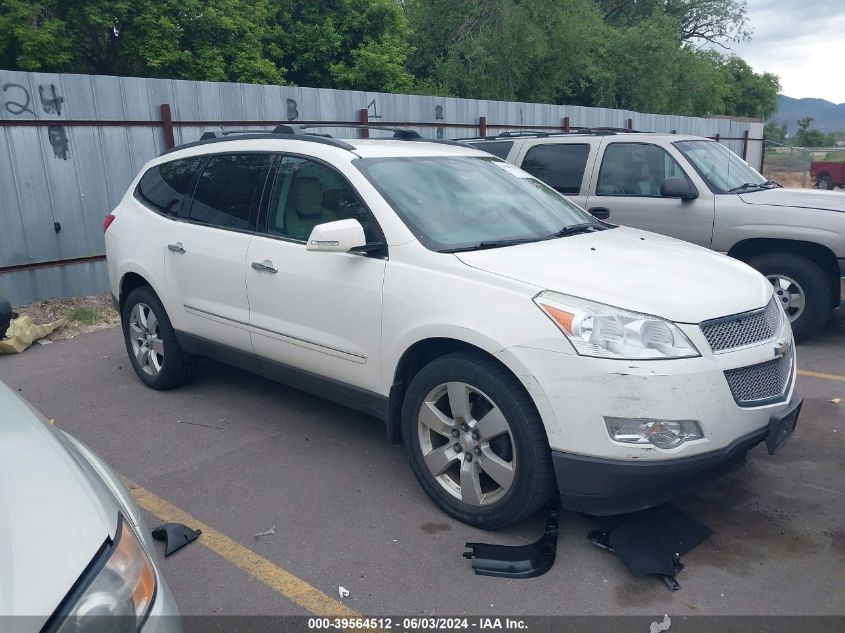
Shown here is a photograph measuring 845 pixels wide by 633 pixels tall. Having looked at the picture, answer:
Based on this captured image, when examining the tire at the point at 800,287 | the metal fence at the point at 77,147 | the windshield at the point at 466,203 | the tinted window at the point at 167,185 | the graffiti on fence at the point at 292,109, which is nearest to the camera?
the windshield at the point at 466,203

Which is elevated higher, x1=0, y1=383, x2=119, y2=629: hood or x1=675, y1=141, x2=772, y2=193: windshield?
x1=675, y1=141, x2=772, y2=193: windshield

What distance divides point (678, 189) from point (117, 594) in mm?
6190

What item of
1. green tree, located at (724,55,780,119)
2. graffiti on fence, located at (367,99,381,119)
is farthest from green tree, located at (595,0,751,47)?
graffiti on fence, located at (367,99,381,119)

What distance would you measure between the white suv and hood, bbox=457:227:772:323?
14mm

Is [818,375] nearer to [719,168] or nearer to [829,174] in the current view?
[719,168]

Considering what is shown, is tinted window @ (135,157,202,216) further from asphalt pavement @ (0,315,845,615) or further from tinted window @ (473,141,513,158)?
tinted window @ (473,141,513,158)

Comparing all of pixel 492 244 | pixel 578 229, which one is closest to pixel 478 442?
pixel 492 244

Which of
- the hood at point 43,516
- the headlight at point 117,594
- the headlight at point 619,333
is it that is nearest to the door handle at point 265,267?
the headlight at point 619,333

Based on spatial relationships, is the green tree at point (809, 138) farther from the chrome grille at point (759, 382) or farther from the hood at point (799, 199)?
the chrome grille at point (759, 382)

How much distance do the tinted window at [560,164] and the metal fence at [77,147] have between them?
5.73 ft

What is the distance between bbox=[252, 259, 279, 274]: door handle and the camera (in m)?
4.43

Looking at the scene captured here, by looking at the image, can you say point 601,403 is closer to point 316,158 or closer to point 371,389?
point 371,389

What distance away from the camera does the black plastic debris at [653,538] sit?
3240mm

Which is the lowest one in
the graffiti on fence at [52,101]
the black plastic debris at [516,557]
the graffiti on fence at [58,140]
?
the black plastic debris at [516,557]
